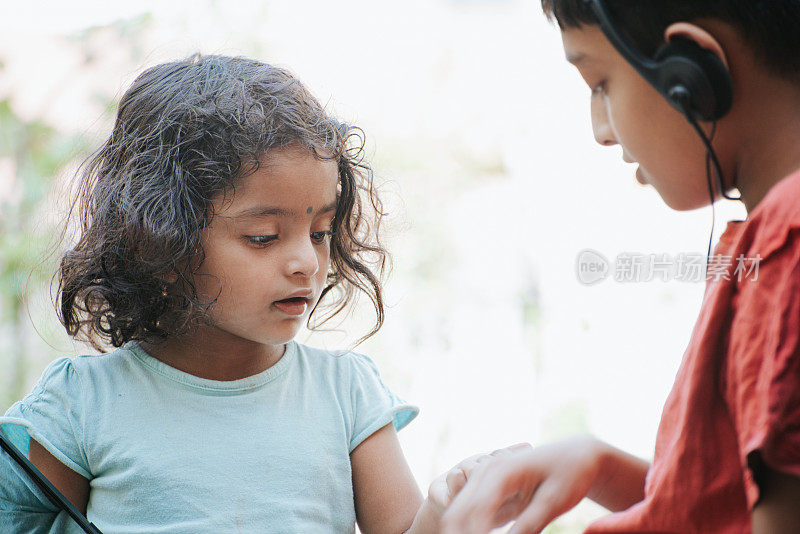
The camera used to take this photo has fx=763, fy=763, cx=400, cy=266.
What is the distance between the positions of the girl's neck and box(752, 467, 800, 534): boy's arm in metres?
0.71

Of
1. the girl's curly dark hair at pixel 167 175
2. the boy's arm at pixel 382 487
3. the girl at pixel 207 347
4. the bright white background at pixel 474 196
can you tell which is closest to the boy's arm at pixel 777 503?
the girl at pixel 207 347

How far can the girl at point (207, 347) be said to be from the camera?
0.97 m

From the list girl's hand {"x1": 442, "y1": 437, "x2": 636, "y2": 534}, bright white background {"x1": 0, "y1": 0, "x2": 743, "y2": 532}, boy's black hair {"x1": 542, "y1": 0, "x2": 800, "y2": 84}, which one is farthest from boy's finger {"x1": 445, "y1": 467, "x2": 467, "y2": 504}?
bright white background {"x1": 0, "y1": 0, "x2": 743, "y2": 532}

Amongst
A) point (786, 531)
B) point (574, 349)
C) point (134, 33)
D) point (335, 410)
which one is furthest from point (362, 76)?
point (786, 531)

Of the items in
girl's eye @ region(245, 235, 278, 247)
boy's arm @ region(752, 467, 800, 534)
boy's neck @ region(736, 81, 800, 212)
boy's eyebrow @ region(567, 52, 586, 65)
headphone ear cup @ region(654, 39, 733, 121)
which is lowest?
boy's arm @ region(752, 467, 800, 534)

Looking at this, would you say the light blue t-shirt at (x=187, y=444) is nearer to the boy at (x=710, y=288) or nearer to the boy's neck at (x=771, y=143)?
the boy at (x=710, y=288)

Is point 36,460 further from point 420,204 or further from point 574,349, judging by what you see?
point 420,204

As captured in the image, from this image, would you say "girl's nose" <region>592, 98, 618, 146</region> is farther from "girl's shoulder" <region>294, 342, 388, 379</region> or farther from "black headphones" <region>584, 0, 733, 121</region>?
"girl's shoulder" <region>294, 342, 388, 379</region>

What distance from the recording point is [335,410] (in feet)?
3.62

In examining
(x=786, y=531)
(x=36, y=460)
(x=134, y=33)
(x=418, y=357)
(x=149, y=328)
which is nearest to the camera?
(x=786, y=531)

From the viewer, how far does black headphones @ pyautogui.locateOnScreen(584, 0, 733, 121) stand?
0.69 m

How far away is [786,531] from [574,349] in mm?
2341

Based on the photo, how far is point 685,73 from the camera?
69 cm

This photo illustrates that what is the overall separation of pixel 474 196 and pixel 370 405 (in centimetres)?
241
